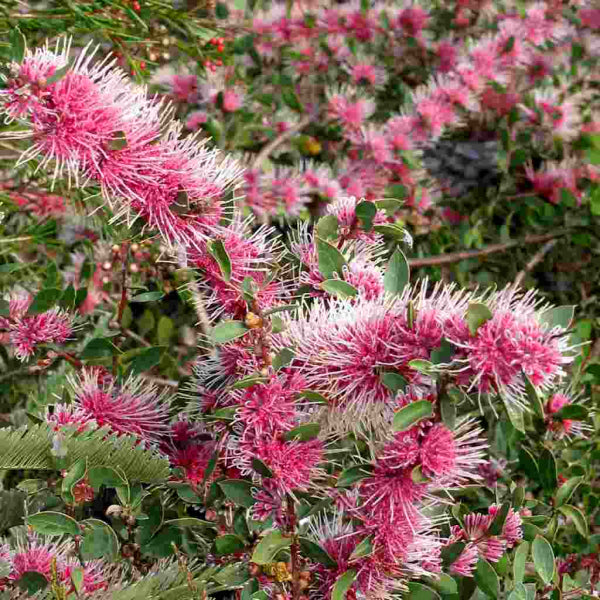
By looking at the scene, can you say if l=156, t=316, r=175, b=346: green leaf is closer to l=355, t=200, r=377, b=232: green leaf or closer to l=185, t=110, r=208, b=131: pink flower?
l=185, t=110, r=208, b=131: pink flower

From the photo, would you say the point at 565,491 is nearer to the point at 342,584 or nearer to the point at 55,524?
the point at 342,584

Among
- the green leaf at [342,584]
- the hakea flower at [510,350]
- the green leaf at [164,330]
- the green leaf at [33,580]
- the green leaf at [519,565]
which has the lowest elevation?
the green leaf at [164,330]

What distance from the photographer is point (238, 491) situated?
0.69 meters

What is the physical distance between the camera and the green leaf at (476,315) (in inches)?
20.9

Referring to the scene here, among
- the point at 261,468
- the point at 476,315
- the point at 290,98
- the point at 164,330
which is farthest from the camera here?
the point at 290,98

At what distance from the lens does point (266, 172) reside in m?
1.49

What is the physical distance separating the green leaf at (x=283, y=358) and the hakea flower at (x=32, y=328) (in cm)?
31

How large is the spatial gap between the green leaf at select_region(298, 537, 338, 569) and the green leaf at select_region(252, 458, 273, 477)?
75 millimetres

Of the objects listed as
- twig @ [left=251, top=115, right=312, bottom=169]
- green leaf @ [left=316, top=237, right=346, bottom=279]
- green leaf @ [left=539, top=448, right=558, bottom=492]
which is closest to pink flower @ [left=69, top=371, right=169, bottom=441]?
green leaf @ [left=316, top=237, right=346, bottom=279]

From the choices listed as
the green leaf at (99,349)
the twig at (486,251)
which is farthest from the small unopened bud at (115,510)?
the twig at (486,251)

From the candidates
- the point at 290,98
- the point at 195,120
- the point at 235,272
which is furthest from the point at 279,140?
the point at 235,272

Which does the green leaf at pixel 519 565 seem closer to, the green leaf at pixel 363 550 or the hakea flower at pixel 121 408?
the green leaf at pixel 363 550

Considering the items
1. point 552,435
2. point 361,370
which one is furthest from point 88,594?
point 552,435

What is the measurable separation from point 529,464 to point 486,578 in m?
0.24
